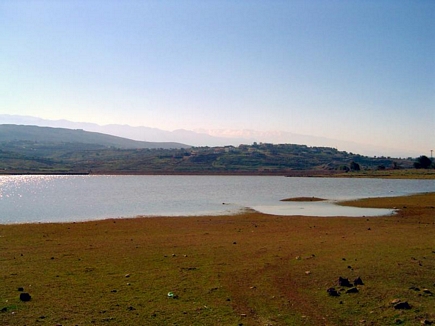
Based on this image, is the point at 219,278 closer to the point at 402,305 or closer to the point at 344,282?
the point at 344,282

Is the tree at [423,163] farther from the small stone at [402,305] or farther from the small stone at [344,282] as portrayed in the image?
the small stone at [402,305]

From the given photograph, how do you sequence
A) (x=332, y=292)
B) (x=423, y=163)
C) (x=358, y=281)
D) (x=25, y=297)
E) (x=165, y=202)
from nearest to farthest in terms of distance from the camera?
(x=25, y=297) → (x=332, y=292) → (x=358, y=281) → (x=165, y=202) → (x=423, y=163)

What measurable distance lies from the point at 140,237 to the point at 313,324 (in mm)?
18220

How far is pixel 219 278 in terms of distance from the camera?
16.6 metres

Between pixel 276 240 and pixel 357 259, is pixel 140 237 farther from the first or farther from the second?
pixel 357 259

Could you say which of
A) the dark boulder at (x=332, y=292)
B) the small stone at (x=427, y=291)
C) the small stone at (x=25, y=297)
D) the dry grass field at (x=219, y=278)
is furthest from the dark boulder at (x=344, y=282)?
the small stone at (x=25, y=297)

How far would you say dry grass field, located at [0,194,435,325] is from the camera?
12617mm

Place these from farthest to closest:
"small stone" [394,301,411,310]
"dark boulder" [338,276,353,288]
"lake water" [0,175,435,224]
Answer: "lake water" [0,175,435,224] < "dark boulder" [338,276,353,288] < "small stone" [394,301,411,310]

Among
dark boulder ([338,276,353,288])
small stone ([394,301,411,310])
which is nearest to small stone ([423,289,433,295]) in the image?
small stone ([394,301,411,310])

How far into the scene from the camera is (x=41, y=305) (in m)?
13.4

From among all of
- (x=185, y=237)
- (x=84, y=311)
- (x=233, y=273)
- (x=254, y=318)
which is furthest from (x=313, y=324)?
(x=185, y=237)

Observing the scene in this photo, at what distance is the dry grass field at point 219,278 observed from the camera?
12.6 m

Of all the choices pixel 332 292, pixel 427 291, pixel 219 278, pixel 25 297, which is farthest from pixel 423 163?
pixel 25 297

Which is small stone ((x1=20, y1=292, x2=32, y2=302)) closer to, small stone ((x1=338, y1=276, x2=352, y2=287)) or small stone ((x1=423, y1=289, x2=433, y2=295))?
small stone ((x1=338, y1=276, x2=352, y2=287))
